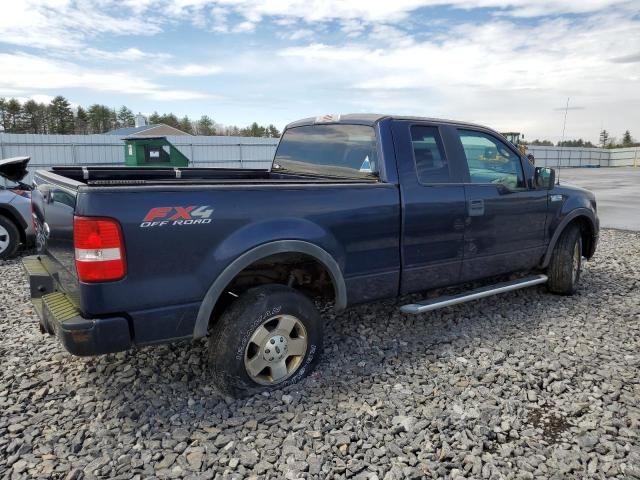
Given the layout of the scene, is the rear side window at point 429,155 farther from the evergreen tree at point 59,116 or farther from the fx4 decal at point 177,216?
the evergreen tree at point 59,116

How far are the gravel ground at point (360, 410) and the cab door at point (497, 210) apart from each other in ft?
2.03

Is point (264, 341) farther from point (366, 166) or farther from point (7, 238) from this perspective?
point (7, 238)

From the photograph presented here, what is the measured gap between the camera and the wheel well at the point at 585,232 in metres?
5.30

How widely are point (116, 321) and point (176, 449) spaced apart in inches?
30.2

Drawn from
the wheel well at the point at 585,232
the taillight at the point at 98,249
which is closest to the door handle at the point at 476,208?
the wheel well at the point at 585,232

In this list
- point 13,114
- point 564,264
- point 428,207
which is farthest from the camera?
point 13,114

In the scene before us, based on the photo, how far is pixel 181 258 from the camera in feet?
9.01

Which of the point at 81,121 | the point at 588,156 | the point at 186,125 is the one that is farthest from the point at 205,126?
the point at 588,156

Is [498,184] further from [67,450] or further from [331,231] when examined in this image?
[67,450]

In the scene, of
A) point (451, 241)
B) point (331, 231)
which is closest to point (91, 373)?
point (331, 231)

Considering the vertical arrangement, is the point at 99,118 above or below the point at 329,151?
above

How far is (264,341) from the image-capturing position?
10.3ft

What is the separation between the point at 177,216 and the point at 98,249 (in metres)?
0.43

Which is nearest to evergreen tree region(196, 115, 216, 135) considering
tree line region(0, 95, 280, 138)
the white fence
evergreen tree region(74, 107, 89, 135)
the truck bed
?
tree line region(0, 95, 280, 138)
